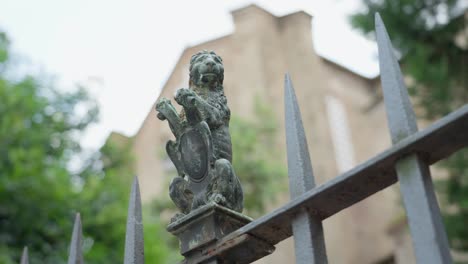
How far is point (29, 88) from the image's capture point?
1474 cm

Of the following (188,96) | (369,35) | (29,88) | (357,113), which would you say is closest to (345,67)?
(357,113)

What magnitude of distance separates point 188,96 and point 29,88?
507 inches

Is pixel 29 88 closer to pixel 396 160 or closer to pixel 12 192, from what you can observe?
pixel 12 192

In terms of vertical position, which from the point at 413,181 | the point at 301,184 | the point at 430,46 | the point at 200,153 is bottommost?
the point at 413,181

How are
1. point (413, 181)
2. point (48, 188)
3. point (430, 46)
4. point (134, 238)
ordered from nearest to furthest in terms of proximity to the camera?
point (413, 181), point (134, 238), point (48, 188), point (430, 46)

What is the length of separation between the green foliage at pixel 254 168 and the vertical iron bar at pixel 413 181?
18.0 m

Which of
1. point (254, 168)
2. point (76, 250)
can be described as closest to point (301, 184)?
point (76, 250)

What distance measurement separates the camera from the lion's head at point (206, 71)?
111 inches

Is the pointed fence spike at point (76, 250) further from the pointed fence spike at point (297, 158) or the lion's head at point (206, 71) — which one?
the pointed fence spike at point (297, 158)

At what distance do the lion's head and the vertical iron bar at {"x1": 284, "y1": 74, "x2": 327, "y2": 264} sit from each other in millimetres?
630

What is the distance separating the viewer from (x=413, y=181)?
1859 mm

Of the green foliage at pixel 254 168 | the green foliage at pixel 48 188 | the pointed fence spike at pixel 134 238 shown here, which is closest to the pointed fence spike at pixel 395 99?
the pointed fence spike at pixel 134 238

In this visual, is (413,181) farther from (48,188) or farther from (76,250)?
(48,188)

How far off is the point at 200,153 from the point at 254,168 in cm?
1803
